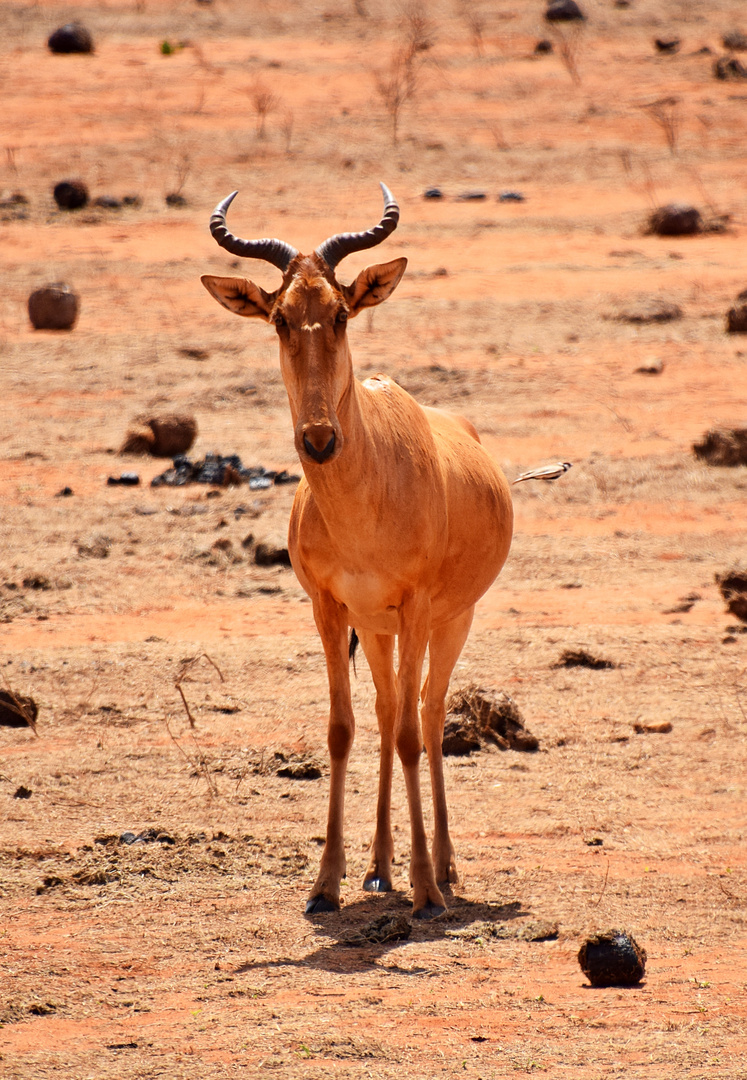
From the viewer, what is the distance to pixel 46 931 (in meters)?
6.49

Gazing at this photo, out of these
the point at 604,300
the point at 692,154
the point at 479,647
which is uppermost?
the point at 692,154

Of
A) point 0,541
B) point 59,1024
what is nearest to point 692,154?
point 0,541

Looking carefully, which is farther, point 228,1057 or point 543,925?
point 543,925

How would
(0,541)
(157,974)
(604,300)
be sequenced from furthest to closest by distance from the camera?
1. (604,300)
2. (0,541)
3. (157,974)

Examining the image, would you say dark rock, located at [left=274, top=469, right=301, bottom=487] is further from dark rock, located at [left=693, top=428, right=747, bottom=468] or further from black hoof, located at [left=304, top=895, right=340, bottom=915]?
black hoof, located at [left=304, top=895, right=340, bottom=915]

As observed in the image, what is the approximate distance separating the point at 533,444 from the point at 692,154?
1457 cm

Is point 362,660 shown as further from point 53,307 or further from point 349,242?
point 53,307

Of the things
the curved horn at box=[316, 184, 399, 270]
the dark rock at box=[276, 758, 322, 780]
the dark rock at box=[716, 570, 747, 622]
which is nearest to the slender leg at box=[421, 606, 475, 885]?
the dark rock at box=[276, 758, 322, 780]

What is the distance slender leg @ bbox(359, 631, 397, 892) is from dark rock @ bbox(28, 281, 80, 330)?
43.0 ft

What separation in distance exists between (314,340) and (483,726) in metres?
3.66

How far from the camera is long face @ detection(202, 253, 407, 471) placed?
6133 mm

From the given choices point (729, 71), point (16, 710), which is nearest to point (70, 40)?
point (729, 71)

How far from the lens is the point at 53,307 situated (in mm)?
19422

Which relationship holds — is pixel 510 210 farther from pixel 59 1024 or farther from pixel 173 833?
pixel 59 1024
